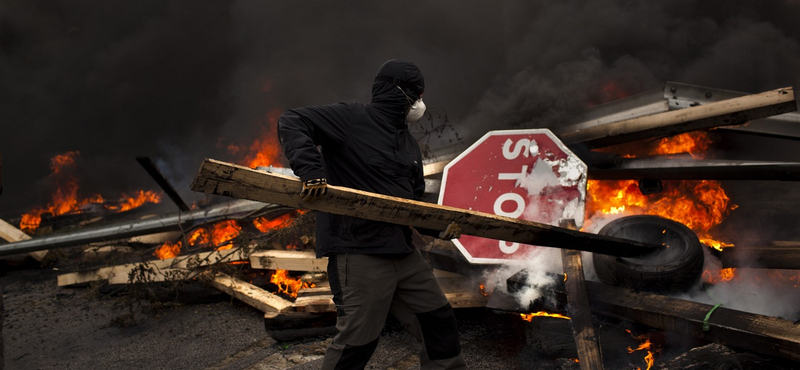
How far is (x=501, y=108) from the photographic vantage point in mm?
6578

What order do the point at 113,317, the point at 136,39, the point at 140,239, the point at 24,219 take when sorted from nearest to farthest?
the point at 113,317
the point at 140,239
the point at 24,219
the point at 136,39

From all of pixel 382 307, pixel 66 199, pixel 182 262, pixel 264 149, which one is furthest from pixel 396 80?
pixel 66 199

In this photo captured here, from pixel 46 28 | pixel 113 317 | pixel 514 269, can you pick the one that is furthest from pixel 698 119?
pixel 46 28

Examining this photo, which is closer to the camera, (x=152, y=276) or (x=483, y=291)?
(x=483, y=291)

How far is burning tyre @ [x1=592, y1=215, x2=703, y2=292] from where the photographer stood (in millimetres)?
3420

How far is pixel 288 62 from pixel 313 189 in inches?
379

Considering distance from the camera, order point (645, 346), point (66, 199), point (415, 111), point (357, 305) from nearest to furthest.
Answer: point (357, 305) < point (415, 111) < point (645, 346) < point (66, 199)

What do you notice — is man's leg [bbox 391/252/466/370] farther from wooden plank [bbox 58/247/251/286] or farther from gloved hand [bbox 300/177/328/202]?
wooden plank [bbox 58/247/251/286]

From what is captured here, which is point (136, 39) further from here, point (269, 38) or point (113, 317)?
point (113, 317)

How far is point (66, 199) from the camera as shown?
37.4 ft

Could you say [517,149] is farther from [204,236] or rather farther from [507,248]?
[204,236]

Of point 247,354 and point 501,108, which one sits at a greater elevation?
point 501,108

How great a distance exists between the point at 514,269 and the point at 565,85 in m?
3.23

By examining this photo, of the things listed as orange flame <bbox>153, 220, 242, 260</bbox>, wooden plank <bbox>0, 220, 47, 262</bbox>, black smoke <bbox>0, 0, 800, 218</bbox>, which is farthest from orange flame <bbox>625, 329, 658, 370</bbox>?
wooden plank <bbox>0, 220, 47, 262</bbox>
